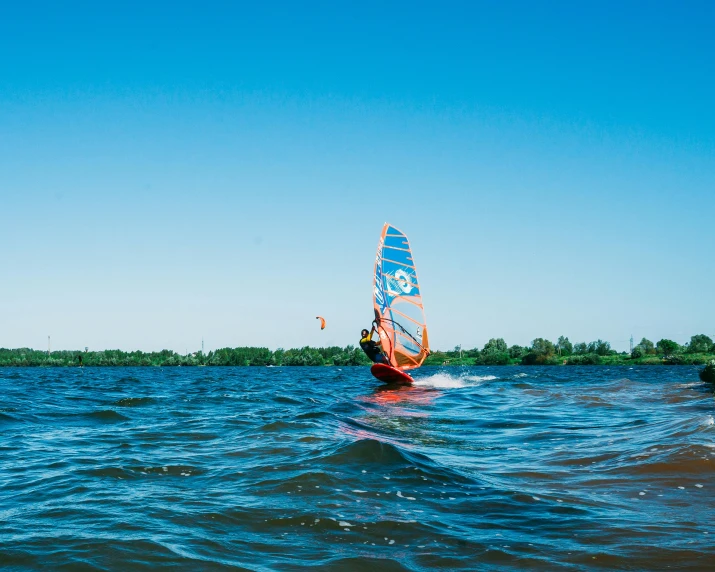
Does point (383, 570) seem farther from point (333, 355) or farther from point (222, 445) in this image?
point (333, 355)

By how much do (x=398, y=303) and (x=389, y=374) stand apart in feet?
11.9

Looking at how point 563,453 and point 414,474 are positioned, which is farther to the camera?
point 563,453

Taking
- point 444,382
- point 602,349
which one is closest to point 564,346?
point 602,349

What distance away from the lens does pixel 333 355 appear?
144 meters

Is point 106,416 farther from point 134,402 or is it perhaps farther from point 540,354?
point 540,354

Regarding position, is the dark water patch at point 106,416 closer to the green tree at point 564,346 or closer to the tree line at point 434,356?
the tree line at point 434,356

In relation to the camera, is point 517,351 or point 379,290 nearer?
point 379,290

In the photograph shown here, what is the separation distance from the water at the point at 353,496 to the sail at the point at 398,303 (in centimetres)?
1628

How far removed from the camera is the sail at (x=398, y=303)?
28969mm

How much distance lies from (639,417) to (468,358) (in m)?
135

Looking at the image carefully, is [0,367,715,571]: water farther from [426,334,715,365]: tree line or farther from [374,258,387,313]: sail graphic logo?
[426,334,715,365]: tree line

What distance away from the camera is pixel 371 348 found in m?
27.8

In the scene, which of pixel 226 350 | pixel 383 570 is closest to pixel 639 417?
pixel 383 570

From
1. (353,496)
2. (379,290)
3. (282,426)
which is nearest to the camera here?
(353,496)
